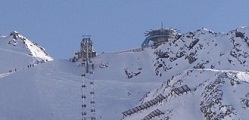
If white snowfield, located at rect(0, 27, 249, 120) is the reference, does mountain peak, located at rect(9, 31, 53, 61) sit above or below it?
above

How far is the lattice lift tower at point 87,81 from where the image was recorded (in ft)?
368

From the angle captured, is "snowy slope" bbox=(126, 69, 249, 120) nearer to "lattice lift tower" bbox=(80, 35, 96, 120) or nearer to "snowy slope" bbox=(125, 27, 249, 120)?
"snowy slope" bbox=(125, 27, 249, 120)

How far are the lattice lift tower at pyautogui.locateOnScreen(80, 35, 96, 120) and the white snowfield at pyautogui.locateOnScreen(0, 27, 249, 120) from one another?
92 cm

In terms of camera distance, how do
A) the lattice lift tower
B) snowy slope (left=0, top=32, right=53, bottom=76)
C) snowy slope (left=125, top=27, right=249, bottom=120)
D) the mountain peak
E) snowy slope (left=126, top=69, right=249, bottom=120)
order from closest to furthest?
snowy slope (left=126, top=69, right=249, bottom=120) → snowy slope (left=125, top=27, right=249, bottom=120) → the lattice lift tower → snowy slope (left=0, top=32, right=53, bottom=76) → the mountain peak

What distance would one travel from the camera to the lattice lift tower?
11225cm

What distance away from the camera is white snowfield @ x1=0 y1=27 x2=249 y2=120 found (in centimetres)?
8012

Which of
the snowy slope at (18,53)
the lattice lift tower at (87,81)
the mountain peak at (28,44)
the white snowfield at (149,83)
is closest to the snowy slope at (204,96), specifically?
the white snowfield at (149,83)

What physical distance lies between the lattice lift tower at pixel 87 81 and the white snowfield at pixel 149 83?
920 mm

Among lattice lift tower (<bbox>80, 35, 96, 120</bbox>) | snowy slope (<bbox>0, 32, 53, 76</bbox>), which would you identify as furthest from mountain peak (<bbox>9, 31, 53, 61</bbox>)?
lattice lift tower (<bbox>80, 35, 96, 120</bbox>)

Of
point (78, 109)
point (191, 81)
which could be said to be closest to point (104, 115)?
point (78, 109)

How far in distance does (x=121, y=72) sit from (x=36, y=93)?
72.6ft

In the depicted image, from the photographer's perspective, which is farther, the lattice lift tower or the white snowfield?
the lattice lift tower

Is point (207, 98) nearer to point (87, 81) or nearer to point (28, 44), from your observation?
point (87, 81)

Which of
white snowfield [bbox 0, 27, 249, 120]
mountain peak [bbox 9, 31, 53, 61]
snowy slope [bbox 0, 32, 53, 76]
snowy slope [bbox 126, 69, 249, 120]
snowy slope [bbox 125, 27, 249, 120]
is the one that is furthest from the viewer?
mountain peak [bbox 9, 31, 53, 61]
